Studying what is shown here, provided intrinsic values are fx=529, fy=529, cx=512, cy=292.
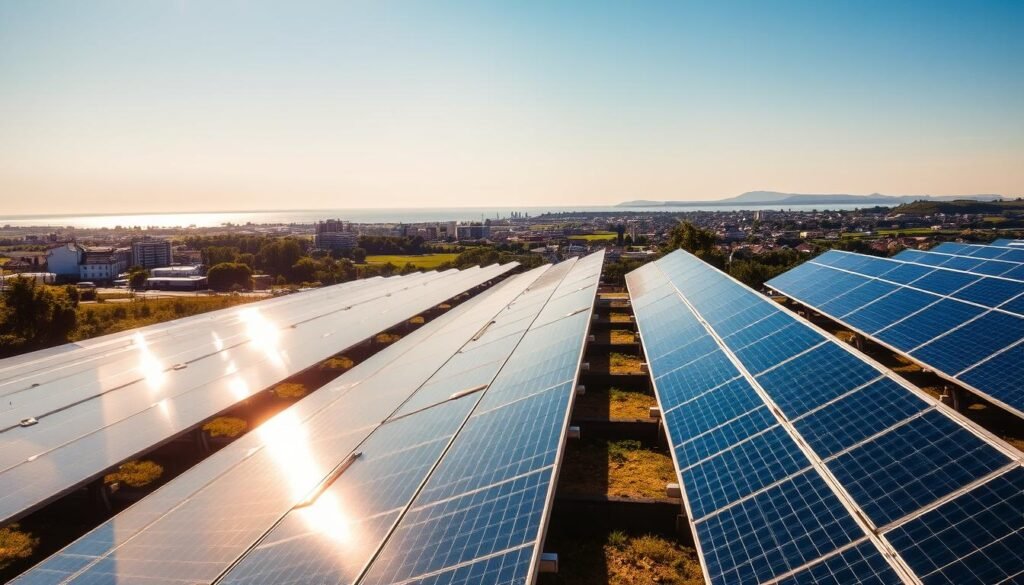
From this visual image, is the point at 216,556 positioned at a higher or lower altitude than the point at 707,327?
lower

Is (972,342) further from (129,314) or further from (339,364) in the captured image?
(129,314)

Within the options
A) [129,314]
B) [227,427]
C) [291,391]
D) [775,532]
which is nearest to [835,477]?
[775,532]

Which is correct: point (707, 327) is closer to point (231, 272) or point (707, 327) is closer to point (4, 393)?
point (4, 393)

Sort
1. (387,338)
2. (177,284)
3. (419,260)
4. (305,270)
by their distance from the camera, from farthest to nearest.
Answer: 1. (419,260)
2. (177,284)
3. (305,270)
4. (387,338)

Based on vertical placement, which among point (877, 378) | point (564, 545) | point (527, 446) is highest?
point (877, 378)

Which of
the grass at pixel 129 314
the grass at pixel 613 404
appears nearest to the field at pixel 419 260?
the grass at pixel 129 314

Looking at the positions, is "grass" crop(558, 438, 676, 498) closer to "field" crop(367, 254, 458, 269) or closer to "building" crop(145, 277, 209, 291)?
"field" crop(367, 254, 458, 269)

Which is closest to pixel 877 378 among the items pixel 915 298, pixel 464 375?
pixel 464 375
